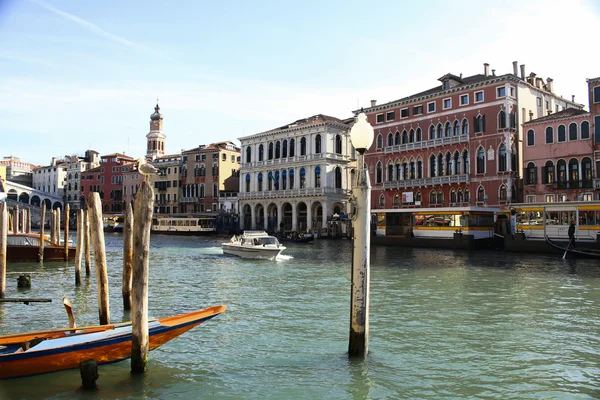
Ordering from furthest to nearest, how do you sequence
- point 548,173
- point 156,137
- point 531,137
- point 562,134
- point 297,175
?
1. point 156,137
2. point 297,175
3. point 531,137
4. point 548,173
5. point 562,134

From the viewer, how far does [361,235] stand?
690 centimetres

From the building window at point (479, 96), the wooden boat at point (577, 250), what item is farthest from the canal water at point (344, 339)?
the building window at point (479, 96)

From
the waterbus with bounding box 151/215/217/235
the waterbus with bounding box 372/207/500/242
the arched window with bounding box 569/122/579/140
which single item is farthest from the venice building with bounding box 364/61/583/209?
the waterbus with bounding box 151/215/217/235

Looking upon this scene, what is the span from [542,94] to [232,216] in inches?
1347

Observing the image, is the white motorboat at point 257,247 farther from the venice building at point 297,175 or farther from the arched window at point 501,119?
the venice building at point 297,175

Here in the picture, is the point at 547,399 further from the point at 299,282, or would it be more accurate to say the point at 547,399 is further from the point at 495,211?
the point at 495,211

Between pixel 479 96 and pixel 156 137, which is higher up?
pixel 156 137

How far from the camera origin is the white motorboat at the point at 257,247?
23766 mm

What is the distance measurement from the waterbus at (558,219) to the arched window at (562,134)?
5695mm

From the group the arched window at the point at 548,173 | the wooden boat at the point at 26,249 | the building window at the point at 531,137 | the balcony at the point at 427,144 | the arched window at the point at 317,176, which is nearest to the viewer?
the wooden boat at the point at 26,249

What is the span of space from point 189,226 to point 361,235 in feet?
170

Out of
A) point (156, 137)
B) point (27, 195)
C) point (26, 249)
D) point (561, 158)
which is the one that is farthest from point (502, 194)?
point (27, 195)

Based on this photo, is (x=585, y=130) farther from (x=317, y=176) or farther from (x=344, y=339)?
(x=344, y=339)

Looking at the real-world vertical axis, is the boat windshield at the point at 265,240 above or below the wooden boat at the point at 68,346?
above
